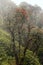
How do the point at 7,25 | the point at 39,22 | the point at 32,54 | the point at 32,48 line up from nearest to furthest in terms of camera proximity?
the point at 7,25, the point at 32,54, the point at 32,48, the point at 39,22

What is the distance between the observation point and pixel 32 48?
28.8m

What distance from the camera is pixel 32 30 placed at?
27.0 meters

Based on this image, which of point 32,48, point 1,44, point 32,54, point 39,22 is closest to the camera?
point 1,44

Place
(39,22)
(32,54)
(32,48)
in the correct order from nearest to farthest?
(32,54) → (32,48) → (39,22)

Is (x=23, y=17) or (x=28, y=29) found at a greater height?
(x=23, y=17)

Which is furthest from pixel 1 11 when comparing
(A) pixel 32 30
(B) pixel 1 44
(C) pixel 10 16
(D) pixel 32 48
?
(D) pixel 32 48

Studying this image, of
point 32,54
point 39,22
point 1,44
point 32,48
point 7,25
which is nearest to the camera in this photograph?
point 7,25

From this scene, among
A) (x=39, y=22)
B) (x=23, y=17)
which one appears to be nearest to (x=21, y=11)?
(x=23, y=17)

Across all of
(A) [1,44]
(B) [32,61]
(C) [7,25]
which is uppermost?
(C) [7,25]

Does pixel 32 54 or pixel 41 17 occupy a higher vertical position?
pixel 41 17

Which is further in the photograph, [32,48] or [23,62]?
[32,48]

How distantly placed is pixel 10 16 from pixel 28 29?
6232 mm

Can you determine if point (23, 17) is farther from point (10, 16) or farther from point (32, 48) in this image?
point (32, 48)

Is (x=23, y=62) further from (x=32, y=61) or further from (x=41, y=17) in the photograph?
(x=41, y=17)
